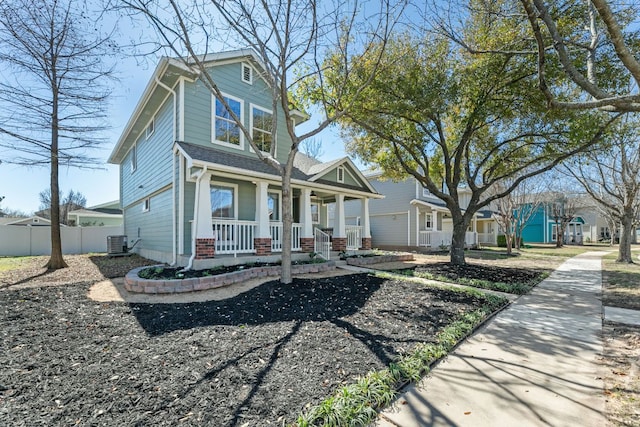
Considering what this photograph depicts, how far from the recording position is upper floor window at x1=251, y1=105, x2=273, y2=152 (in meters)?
11.1

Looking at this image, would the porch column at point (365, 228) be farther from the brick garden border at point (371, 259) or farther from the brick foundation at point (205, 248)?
the brick foundation at point (205, 248)

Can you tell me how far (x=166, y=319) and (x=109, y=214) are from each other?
2895cm

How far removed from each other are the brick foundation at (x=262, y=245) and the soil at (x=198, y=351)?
301cm

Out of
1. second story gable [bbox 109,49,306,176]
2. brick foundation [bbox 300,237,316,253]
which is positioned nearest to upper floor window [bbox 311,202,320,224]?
second story gable [bbox 109,49,306,176]

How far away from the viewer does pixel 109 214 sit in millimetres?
27828

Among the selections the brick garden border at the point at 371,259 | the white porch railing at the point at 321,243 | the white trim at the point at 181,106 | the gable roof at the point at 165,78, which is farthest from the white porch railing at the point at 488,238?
the white trim at the point at 181,106

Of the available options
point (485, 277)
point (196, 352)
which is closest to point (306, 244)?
point (485, 277)

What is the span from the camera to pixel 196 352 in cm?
350

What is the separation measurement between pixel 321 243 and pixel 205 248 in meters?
4.65

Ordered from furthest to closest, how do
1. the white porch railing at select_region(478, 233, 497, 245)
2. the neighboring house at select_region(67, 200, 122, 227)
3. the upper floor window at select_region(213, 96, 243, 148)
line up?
the white porch railing at select_region(478, 233, 497, 245), the neighboring house at select_region(67, 200, 122, 227), the upper floor window at select_region(213, 96, 243, 148)

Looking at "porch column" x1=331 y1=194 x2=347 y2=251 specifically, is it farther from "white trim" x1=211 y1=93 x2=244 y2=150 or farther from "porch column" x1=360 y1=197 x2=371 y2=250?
"white trim" x1=211 y1=93 x2=244 y2=150

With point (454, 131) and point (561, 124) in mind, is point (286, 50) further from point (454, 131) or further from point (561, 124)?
point (561, 124)

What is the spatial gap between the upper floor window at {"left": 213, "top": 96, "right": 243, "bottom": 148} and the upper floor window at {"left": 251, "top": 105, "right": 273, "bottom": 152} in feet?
2.06

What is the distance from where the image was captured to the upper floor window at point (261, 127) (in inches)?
438
